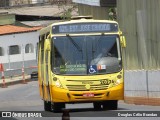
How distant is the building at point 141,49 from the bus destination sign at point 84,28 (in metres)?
5.84

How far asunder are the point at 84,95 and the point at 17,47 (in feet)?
110

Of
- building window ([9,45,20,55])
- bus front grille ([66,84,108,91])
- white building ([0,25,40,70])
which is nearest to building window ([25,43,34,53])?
white building ([0,25,40,70])

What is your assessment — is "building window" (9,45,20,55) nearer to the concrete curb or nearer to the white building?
the white building

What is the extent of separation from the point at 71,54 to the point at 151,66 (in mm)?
9867

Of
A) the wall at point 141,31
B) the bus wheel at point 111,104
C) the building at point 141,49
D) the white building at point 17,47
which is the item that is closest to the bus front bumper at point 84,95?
the bus wheel at point 111,104

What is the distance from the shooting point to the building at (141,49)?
2567cm

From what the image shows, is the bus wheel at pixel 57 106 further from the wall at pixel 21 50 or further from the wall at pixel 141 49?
the wall at pixel 21 50

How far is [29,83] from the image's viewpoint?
46.8 m

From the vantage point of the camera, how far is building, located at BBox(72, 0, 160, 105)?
25.7 meters

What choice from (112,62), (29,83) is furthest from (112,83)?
(29,83)

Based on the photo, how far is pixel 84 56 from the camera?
1903cm

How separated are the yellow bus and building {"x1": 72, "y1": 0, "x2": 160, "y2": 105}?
Result: 5.92 meters

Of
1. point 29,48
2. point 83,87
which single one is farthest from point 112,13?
point 83,87

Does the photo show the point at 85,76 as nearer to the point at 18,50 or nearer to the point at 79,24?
the point at 79,24
